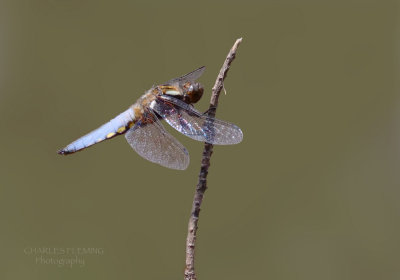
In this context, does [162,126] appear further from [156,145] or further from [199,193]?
[199,193]

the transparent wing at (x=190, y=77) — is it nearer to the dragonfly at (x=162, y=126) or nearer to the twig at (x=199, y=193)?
the dragonfly at (x=162, y=126)

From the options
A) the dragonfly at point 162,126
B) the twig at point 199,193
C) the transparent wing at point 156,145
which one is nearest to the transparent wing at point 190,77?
the dragonfly at point 162,126

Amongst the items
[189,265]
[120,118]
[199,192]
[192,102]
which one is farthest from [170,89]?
[189,265]

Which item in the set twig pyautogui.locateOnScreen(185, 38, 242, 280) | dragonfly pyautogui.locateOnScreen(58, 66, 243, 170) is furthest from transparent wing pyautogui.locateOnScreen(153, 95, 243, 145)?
twig pyautogui.locateOnScreen(185, 38, 242, 280)

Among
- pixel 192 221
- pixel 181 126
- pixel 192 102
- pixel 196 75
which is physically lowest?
pixel 192 221

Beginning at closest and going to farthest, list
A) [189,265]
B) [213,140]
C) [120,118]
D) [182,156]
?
[189,265] < [213,140] < [182,156] < [120,118]

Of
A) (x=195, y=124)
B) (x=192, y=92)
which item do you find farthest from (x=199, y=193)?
(x=192, y=92)

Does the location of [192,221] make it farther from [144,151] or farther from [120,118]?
[120,118]
